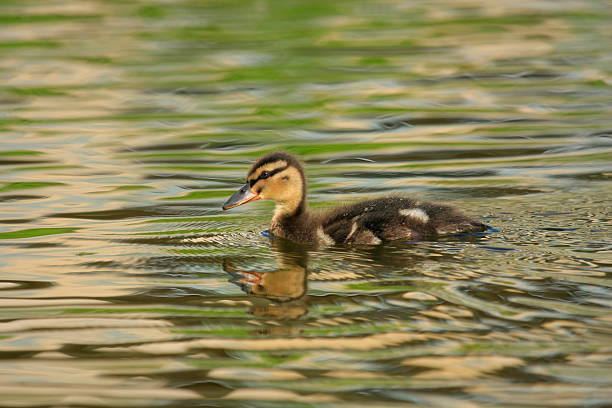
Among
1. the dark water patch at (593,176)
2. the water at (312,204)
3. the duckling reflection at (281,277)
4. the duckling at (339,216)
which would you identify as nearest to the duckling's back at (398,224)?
the duckling at (339,216)

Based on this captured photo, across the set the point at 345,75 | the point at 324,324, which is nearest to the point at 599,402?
the point at 324,324

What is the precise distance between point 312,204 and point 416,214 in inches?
54.8

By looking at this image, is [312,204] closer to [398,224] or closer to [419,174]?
[419,174]

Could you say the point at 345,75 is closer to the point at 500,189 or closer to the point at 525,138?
the point at 525,138

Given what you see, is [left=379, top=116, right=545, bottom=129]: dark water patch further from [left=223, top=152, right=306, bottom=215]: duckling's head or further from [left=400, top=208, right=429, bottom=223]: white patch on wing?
[left=400, top=208, right=429, bottom=223]: white patch on wing

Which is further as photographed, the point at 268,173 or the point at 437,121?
the point at 437,121

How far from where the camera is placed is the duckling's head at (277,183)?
7.11m

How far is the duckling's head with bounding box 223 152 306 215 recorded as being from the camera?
7113 millimetres

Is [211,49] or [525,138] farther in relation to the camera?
[211,49]

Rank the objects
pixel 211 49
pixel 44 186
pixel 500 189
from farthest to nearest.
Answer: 1. pixel 211 49
2. pixel 44 186
3. pixel 500 189

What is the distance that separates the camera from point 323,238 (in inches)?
266

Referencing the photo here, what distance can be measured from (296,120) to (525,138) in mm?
2083

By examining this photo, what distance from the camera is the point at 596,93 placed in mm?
11148

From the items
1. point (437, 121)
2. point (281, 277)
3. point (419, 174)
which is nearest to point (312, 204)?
point (419, 174)
